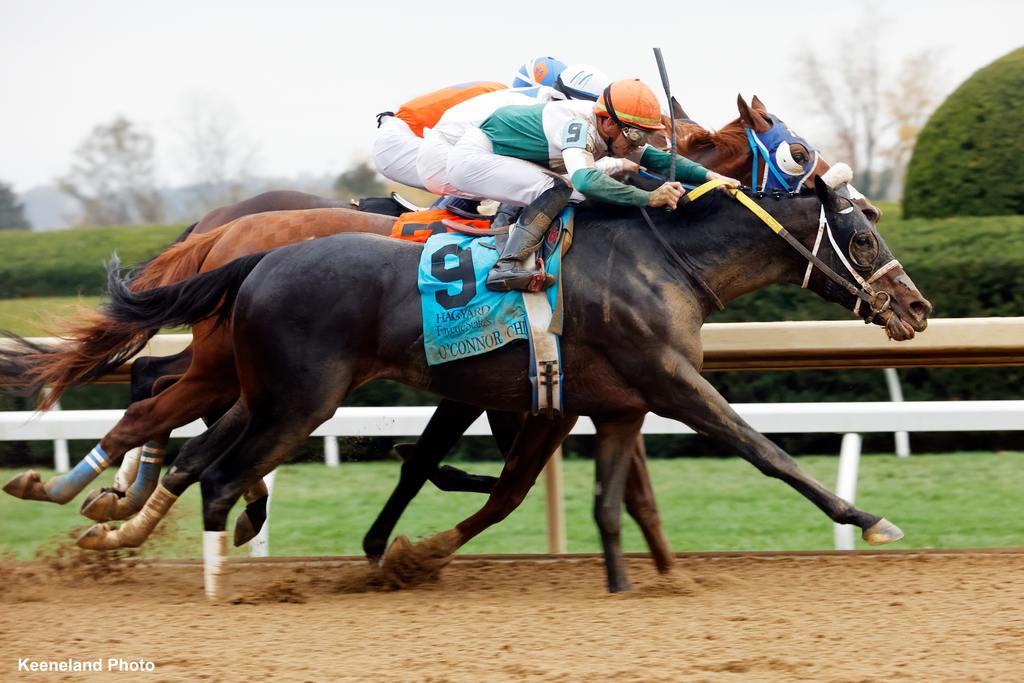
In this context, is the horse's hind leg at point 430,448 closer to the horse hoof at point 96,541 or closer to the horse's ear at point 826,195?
the horse hoof at point 96,541

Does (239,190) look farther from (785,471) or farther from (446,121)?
(785,471)

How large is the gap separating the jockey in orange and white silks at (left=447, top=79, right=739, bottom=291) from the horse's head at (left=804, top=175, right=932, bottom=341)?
0.42m

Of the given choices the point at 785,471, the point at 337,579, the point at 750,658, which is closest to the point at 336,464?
the point at 337,579

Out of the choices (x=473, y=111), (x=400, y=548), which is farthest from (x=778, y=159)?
(x=400, y=548)

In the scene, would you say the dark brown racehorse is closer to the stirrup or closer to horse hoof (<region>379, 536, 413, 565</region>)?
the stirrup

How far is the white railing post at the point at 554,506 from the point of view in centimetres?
606

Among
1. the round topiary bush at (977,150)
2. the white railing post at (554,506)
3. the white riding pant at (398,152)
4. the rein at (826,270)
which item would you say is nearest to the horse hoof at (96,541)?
the white railing post at (554,506)

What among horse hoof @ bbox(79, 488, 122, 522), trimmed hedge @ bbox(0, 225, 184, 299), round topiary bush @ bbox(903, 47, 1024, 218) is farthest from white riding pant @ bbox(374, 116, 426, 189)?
trimmed hedge @ bbox(0, 225, 184, 299)

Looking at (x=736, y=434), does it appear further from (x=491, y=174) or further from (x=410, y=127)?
(x=410, y=127)

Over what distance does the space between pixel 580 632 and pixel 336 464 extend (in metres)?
4.46

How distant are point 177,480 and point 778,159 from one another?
297cm

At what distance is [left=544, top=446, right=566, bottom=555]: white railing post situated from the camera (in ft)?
19.9

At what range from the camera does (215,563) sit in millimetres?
5195

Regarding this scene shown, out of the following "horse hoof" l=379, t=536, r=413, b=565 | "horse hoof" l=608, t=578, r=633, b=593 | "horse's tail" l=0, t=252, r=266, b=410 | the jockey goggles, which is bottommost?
"horse hoof" l=608, t=578, r=633, b=593
